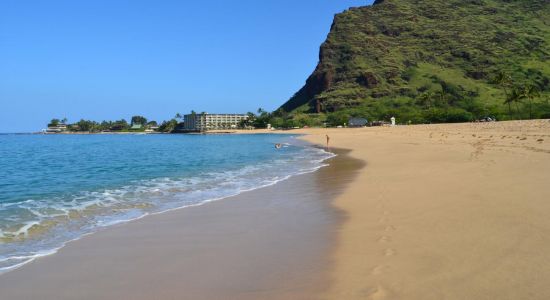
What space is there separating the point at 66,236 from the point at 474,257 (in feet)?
26.9

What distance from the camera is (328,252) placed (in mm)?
7109

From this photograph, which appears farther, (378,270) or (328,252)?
(328,252)

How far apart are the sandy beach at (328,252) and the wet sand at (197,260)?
0.07 ft

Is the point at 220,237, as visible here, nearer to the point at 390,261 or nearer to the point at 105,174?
the point at 390,261

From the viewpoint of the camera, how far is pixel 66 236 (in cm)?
950

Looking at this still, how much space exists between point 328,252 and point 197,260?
2176 millimetres

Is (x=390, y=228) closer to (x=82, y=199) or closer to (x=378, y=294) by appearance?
(x=378, y=294)

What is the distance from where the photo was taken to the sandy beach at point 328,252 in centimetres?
Result: 539

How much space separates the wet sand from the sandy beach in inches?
0.8

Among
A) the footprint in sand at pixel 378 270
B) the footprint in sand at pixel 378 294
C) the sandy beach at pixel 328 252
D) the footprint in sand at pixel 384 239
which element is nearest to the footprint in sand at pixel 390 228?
the sandy beach at pixel 328 252

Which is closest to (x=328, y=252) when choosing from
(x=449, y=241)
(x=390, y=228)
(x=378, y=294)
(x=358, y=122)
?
(x=390, y=228)

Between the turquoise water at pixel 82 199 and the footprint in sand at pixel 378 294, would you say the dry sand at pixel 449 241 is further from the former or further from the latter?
the turquoise water at pixel 82 199

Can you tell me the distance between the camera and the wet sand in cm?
570

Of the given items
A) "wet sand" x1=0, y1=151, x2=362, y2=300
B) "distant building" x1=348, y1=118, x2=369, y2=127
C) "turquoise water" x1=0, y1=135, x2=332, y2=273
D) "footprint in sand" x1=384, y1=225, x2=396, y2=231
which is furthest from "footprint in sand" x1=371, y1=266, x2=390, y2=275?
"distant building" x1=348, y1=118, x2=369, y2=127
